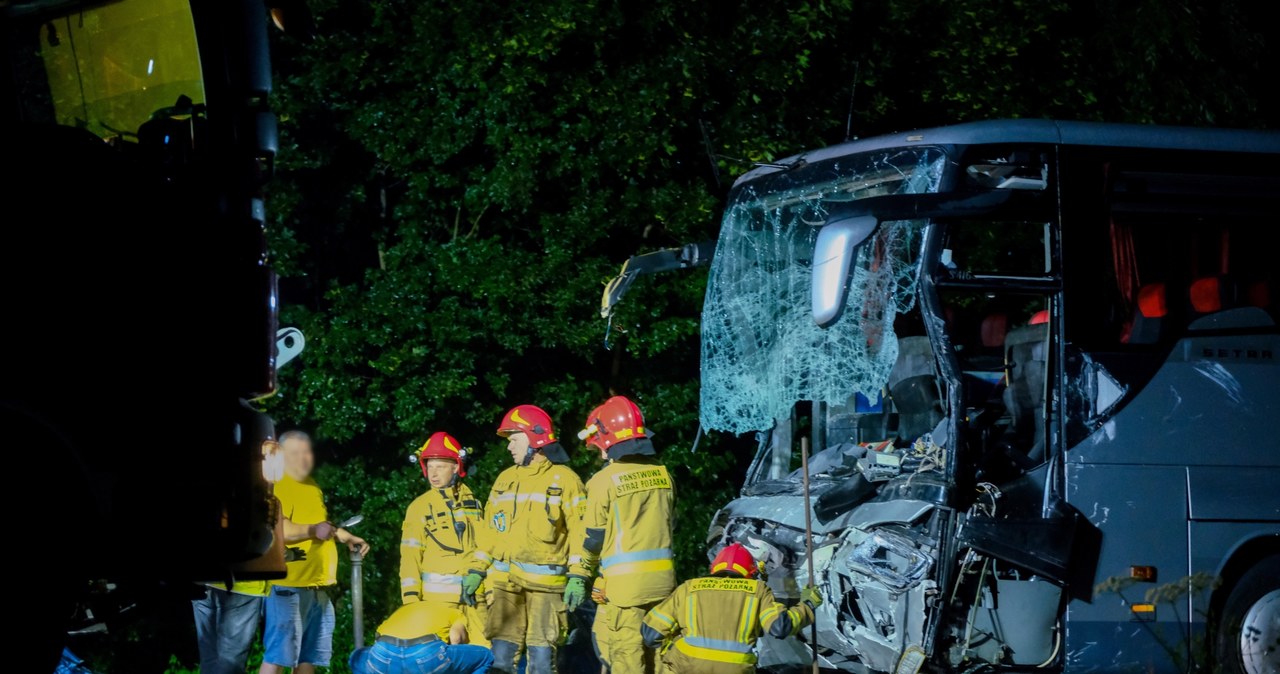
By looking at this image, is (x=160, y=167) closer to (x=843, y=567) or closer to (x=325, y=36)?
(x=843, y=567)

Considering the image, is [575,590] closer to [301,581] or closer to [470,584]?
[470,584]

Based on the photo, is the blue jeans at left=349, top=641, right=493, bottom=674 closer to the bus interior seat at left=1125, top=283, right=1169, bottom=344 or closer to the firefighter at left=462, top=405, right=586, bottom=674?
the firefighter at left=462, top=405, right=586, bottom=674

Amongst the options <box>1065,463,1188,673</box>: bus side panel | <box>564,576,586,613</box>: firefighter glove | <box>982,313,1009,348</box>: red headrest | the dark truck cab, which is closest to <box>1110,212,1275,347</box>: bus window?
<box>1065,463,1188,673</box>: bus side panel

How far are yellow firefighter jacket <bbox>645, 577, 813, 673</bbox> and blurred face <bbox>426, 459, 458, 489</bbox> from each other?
9.02 ft

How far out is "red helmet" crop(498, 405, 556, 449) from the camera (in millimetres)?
10195

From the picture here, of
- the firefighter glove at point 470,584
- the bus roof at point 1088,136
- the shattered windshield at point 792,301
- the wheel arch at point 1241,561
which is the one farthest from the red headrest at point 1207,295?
the firefighter glove at point 470,584

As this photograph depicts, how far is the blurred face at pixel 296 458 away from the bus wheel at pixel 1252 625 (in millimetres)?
5712

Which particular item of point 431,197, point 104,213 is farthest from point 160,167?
point 431,197

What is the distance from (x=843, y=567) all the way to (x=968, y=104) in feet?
24.8

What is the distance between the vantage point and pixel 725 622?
25.3 ft

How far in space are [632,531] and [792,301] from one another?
1.85 meters

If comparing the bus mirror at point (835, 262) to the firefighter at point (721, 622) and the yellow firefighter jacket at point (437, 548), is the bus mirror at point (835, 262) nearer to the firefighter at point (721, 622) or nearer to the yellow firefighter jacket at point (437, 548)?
the firefighter at point (721, 622)

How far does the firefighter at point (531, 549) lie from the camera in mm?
9906

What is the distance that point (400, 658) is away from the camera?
776 centimetres
